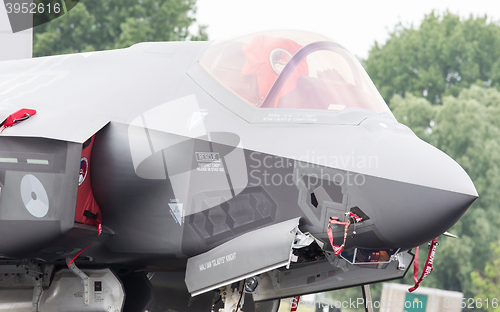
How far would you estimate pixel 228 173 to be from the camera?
14.5ft

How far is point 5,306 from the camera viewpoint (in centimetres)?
584

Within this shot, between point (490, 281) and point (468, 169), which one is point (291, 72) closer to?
point (490, 281)

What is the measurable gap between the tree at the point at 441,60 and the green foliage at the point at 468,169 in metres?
6.51

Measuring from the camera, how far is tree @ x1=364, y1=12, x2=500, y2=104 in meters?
34.9

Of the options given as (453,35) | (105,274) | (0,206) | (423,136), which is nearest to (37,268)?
(105,274)

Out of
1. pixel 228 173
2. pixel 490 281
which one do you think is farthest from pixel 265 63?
pixel 490 281

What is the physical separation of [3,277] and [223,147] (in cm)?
311

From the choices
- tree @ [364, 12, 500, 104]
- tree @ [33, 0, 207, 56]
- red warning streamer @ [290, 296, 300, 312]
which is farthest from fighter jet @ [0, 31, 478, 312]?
tree @ [364, 12, 500, 104]

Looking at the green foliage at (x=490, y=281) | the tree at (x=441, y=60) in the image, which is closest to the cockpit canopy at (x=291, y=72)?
the green foliage at (x=490, y=281)

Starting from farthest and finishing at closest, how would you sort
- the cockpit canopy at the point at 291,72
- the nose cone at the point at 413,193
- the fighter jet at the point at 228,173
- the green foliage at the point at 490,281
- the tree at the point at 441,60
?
the tree at the point at 441,60 → the green foliage at the point at 490,281 → the cockpit canopy at the point at 291,72 → the fighter jet at the point at 228,173 → the nose cone at the point at 413,193

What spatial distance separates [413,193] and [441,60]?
34.7m

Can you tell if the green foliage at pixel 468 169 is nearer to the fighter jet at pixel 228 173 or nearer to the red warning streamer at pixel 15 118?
the fighter jet at pixel 228 173

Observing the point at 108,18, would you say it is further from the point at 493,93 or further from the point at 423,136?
the point at 493,93

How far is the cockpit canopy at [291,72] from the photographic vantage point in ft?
15.1
